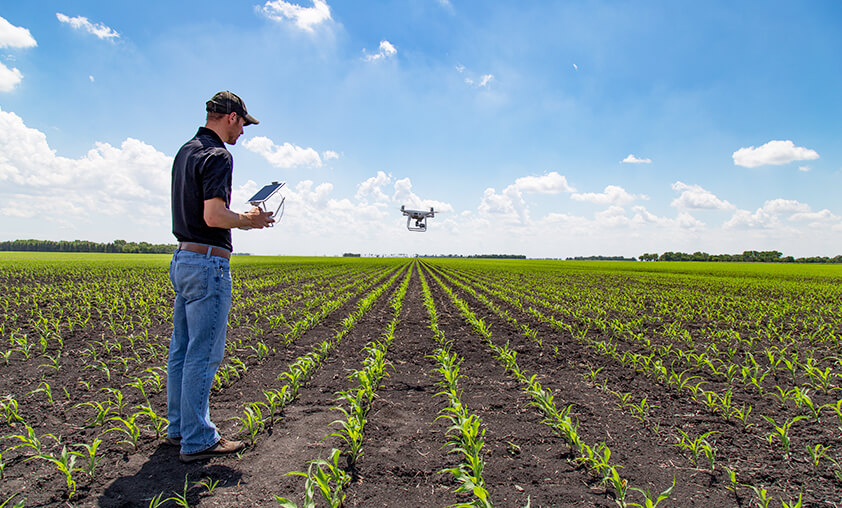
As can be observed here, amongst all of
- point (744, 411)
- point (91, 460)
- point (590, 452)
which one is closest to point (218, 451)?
point (91, 460)

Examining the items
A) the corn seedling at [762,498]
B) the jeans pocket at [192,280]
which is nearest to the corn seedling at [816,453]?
the corn seedling at [762,498]

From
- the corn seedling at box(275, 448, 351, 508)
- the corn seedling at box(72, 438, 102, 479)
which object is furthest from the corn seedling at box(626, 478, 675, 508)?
the corn seedling at box(72, 438, 102, 479)

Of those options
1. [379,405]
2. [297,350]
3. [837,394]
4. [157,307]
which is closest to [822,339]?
[837,394]

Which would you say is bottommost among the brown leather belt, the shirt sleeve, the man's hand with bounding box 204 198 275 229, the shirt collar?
the brown leather belt

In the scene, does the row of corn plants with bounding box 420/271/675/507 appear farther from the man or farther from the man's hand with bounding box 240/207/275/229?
the man's hand with bounding box 240/207/275/229

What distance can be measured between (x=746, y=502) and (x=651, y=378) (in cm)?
306

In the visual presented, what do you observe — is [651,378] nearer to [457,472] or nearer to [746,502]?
[746,502]

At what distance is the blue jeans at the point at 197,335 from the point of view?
294cm

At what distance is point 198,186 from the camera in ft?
9.70

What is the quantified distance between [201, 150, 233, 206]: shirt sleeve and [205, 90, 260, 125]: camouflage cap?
0.48 metres

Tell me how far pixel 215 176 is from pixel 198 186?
0.69ft

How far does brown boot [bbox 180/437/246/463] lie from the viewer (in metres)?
3.11

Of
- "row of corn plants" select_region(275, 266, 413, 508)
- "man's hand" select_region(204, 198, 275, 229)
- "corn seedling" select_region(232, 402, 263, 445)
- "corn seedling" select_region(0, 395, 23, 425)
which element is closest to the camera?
"row of corn plants" select_region(275, 266, 413, 508)

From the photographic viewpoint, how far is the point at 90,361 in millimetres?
6082
